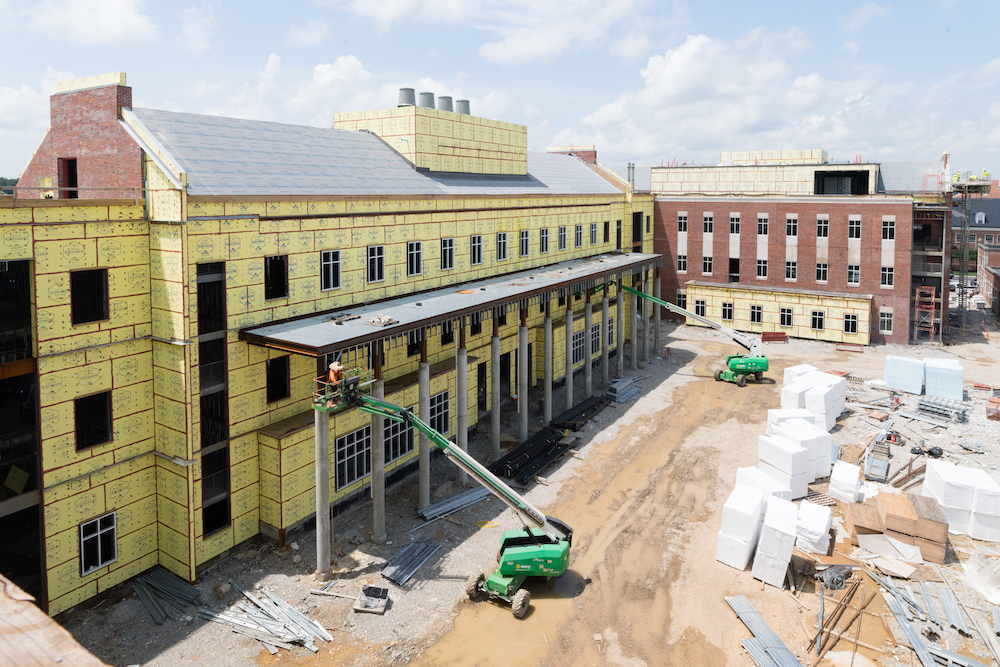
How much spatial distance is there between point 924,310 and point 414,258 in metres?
47.0

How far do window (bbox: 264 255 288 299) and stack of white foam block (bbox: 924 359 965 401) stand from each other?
128ft

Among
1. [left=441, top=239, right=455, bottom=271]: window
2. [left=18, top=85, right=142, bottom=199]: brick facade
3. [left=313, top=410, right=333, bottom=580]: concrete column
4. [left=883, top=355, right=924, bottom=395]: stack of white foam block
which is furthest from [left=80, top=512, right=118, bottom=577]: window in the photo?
[left=883, top=355, right=924, bottom=395]: stack of white foam block

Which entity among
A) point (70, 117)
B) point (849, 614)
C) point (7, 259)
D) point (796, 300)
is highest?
point (70, 117)

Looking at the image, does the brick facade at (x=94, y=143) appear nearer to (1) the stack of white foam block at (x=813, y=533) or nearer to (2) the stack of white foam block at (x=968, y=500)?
(1) the stack of white foam block at (x=813, y=533)

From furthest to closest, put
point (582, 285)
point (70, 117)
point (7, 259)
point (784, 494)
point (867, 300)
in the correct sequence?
point (867, 300)
point (582, 285)
point (784, 494)
point (70, 117)
point (7, 259)

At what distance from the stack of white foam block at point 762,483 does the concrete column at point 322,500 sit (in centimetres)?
1660

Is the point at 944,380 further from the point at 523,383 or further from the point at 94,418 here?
the point at 94,418

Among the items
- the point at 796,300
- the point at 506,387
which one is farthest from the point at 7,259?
the point at 796,300

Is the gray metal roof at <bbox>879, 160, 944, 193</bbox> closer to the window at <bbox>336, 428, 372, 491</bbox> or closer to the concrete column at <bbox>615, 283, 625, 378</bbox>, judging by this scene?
the concrete column at <bbox>615, 283, 625, 378</bbox>

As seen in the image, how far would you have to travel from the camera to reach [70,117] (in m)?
25.7

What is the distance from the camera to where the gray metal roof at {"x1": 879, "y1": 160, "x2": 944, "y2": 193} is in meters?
68.1

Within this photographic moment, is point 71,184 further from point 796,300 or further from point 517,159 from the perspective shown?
point 796,300

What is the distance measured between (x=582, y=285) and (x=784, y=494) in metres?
15.8

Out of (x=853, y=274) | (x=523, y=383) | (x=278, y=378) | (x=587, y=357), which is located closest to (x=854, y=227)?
(x=853, y=274)
